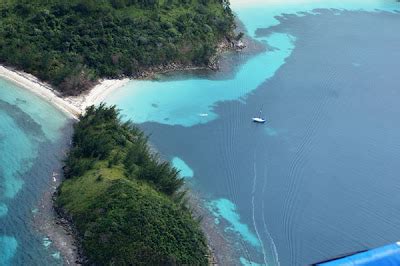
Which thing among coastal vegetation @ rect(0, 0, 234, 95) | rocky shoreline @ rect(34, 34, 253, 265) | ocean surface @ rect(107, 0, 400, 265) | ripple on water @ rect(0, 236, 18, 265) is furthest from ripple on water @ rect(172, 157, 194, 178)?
ripple on water @ rect(0, 236, 18, 265)

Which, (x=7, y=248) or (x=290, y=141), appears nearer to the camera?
(x=7, y=248)

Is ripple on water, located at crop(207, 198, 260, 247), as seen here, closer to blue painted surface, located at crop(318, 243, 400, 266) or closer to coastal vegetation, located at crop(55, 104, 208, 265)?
coastal vegetation, located at crop(55, 104, 208, 265)

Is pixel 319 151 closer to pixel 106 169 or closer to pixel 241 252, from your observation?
pixel 241 252

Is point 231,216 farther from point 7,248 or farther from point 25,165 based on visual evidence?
point 7,248

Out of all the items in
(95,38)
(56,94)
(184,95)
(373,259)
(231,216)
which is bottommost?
(231,216)

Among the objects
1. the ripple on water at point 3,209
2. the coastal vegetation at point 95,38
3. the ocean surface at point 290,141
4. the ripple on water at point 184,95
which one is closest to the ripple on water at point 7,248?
the ripple on water at point 3,209

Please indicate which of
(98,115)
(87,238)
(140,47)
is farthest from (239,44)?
(87,238)

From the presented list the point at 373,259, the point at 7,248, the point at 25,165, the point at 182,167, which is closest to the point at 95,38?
the point at 182,167
